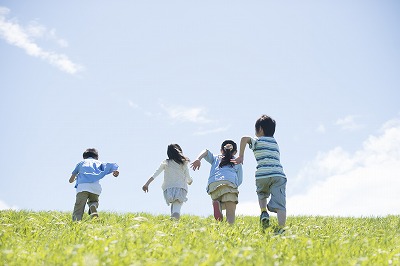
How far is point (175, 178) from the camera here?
35.1 ft

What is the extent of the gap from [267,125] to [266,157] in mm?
630

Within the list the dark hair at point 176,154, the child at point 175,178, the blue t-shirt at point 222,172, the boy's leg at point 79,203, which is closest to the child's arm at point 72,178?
the boy's leg at point 79,203

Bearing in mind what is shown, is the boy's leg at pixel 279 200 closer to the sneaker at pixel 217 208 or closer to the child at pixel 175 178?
the sneaker at pixel 217 208

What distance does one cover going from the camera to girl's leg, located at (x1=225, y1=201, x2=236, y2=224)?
9281 mm

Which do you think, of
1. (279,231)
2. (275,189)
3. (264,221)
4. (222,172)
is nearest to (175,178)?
(222,172)

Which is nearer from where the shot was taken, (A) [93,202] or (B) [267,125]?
(B) [267,125]

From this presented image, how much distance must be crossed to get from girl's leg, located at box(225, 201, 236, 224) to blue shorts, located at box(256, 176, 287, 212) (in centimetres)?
148

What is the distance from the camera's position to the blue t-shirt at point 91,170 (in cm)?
1055

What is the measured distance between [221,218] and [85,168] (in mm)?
3393

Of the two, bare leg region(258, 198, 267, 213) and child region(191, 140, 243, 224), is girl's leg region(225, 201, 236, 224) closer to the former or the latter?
child region(191, 140, 243, 224)

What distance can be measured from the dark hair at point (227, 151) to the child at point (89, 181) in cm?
272

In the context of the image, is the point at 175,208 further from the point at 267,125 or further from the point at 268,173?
the point at 267,125

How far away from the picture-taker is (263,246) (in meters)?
5.48

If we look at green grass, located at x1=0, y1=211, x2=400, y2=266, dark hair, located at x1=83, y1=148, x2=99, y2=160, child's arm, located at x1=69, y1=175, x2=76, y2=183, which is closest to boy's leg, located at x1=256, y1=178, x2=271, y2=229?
green grass, located at x1=0, y1=211, x2=400, y2=266
